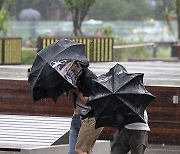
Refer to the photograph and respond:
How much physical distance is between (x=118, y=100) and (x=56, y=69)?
27.4 inches

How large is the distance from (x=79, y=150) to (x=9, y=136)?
4.22 ft

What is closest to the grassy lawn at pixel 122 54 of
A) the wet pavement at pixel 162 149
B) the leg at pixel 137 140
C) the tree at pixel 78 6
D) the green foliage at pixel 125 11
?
the tree at pixel 78 6

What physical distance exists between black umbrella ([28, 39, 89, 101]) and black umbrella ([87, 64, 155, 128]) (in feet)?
0.86

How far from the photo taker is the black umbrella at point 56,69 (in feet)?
24.5

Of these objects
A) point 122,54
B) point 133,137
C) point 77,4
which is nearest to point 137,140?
point 133,137

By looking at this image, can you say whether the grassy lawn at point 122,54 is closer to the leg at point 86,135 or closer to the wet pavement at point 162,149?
the wet pavement at point 162,149

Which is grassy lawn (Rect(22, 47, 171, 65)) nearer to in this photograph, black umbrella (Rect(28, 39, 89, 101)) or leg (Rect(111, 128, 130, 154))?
black umbrella (Rect(28, 39, 89, 101))

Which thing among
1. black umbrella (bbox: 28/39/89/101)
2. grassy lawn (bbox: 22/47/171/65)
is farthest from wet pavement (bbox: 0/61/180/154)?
grassy lawn (bbox: 22/47/171/65)

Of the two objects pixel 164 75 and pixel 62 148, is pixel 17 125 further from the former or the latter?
pixel 164 75

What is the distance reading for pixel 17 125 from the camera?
969 cm

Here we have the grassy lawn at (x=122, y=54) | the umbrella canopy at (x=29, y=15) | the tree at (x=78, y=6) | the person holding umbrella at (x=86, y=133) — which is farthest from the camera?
the umbrella canopy at (x=29, y=15)

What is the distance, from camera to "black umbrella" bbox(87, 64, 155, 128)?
7164 millimetres

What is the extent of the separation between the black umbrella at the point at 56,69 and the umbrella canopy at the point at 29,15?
4055cm

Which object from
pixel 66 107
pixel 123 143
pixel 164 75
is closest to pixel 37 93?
pixel 123 143
